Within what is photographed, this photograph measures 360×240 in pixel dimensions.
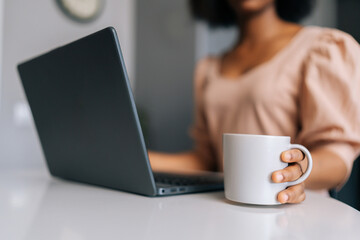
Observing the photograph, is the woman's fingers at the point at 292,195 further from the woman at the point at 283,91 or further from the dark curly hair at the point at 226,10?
the dark curly hair at the point at 226,10

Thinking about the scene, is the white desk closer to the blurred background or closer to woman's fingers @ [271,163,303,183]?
woman's fingers @ [271,163,303,183]

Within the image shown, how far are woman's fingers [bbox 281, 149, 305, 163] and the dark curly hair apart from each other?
759 mm

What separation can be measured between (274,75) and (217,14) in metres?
0.58

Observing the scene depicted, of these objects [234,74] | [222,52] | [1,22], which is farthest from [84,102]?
[1,22]

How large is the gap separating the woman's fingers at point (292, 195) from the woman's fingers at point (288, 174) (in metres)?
0.01

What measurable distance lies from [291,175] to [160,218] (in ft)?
0.61

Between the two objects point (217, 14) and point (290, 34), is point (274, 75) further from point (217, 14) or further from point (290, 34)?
point (217, 14)

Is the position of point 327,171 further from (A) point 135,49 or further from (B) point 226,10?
(A) point 135,49

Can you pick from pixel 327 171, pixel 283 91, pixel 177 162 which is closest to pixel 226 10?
pixel 283 91

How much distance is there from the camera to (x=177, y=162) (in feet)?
3.93

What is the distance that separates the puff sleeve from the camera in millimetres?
818

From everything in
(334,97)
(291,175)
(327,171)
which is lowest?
(327,171)

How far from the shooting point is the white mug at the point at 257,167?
423 mm

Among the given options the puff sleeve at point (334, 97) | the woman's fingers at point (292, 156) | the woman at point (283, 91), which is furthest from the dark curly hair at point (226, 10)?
the woman's fingers at point (292, 156)
